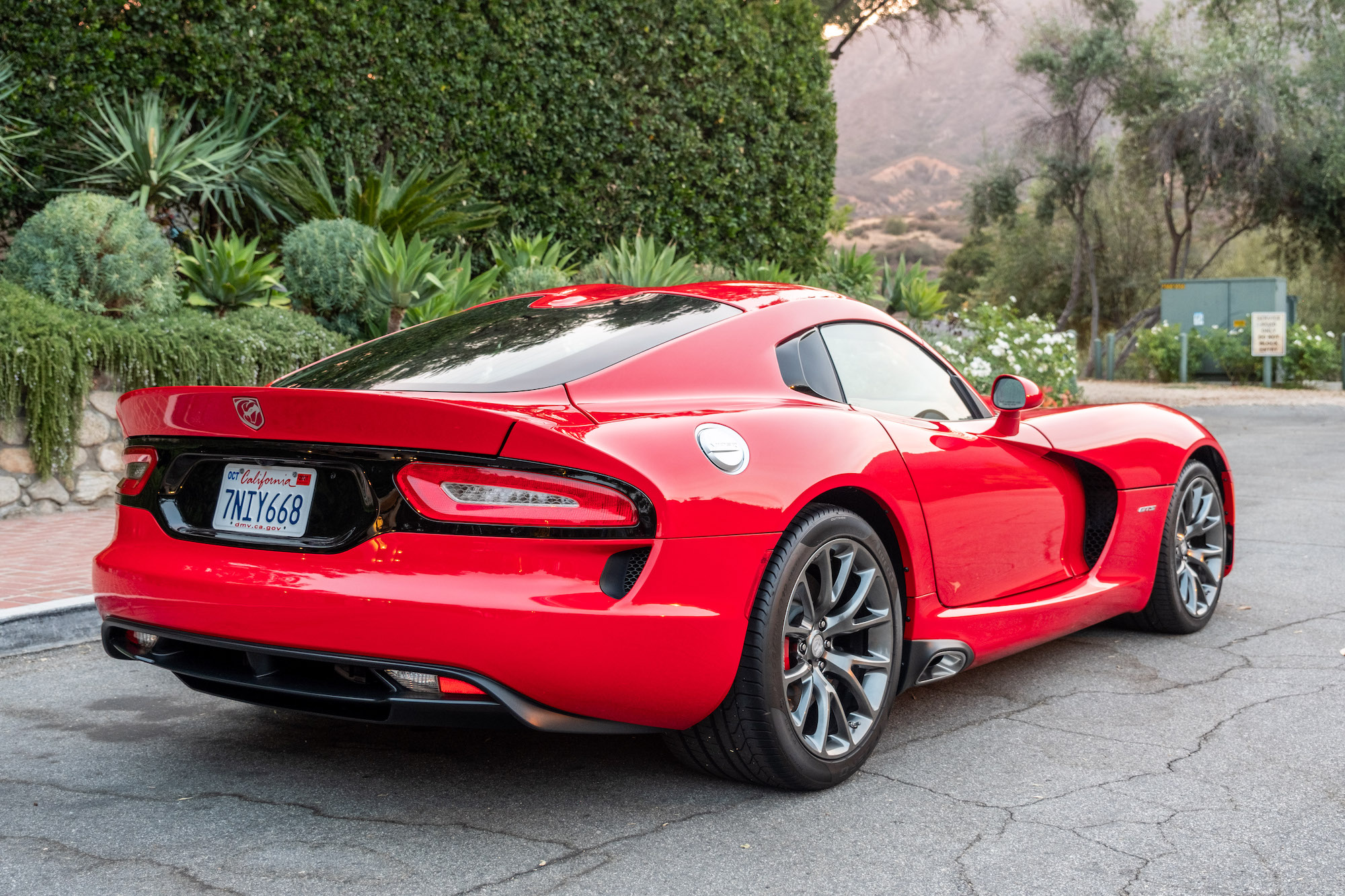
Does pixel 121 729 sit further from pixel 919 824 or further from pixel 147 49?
pixel 147 49

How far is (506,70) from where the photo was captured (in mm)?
12477

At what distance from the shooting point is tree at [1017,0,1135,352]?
3088 cm

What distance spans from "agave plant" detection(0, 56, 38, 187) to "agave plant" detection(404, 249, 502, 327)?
9.54 feet

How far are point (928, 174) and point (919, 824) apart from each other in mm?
126823

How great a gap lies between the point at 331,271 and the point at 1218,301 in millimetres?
19720

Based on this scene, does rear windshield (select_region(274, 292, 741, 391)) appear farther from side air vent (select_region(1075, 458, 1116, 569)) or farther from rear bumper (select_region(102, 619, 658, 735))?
side air vent (select_region(1075, 458, 1116, 569))

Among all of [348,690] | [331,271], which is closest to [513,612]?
[348,690]

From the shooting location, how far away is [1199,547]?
5219 mm

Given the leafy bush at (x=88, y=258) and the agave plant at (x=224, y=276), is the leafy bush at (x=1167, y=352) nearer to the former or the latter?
the agave plant at (x=224, y=276)

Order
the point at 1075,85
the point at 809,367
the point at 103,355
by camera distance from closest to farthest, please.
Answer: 1. the point at 809,367
2. the point at 103,355
3. the point at 1075,85

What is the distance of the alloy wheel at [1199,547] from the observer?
4.98 meters

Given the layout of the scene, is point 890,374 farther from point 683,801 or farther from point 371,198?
point 371,198

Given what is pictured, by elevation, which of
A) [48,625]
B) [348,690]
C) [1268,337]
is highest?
[1268,337]

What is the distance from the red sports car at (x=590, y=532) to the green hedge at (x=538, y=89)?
23.2ft
